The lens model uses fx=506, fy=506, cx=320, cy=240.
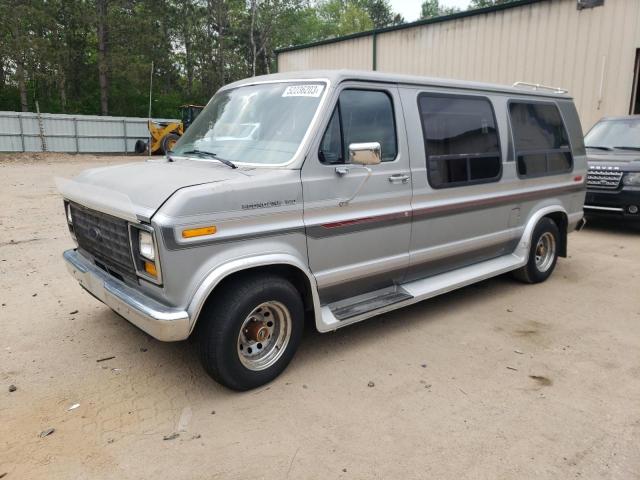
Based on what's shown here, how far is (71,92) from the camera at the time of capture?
3525cm

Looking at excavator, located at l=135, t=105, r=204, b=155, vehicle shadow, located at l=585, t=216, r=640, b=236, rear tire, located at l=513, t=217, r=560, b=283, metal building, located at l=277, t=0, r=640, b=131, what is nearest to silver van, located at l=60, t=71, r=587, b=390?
rear tire, located at l=513, t=217, r=560, b=283

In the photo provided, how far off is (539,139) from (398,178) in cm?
242

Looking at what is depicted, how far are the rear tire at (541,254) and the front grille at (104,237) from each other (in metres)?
4.39

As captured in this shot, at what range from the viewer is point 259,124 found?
404 cm

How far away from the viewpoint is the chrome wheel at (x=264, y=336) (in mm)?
3627

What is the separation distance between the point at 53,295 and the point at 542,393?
15.7 ft

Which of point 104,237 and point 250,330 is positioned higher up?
point 104,237

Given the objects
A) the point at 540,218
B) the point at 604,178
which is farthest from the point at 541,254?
the point at 604,178

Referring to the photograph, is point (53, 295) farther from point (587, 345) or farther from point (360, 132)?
point (587, 345)

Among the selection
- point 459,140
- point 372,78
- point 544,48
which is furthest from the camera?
point 544,48

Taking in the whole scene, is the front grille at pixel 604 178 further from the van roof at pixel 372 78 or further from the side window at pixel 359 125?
the side window at pixel 359 125

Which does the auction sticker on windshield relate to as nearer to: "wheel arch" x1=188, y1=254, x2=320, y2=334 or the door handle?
the door handle

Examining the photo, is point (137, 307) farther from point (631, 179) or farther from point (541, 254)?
point (631, 179)

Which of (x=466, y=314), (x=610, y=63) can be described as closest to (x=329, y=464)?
(x=466, y=314)
